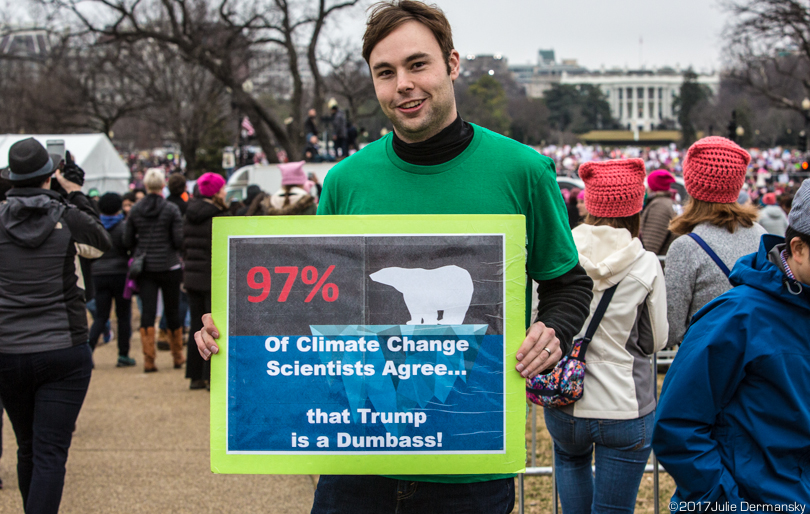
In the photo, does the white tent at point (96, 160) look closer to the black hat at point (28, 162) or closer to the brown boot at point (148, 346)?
the brown boot at point (148, 346)

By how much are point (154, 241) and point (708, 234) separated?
20.3 feet

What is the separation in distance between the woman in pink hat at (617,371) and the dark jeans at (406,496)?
42.8 inches

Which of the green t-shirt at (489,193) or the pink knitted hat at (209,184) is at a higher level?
the green t-shirt at (489,193)

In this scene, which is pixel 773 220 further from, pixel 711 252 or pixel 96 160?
pixel 96 160

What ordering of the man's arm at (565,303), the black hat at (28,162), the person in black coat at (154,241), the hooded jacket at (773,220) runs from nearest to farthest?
the man's arm at (565,303), the black hat at (28,162), the person in black coat at (154,241), the hooded jacket at (773,220)

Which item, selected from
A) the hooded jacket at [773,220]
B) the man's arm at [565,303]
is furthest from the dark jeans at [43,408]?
the hooded jacket at [773,220]

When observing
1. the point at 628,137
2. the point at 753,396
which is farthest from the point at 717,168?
the point at 628,137

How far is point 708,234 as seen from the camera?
3.55 metres

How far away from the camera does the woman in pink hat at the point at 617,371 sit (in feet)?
10.5

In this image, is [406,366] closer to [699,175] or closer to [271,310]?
[271,310]

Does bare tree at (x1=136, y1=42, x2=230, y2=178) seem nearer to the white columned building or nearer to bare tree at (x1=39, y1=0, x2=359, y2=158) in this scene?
bare tree at (x1=39, y1=0, x2=359, y2=158)

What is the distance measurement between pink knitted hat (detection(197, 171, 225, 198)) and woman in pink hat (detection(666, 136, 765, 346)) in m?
4.91

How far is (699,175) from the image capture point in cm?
360

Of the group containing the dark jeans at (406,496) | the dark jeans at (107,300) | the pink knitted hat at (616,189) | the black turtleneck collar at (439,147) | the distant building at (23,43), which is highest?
the distant building at (23,43)
